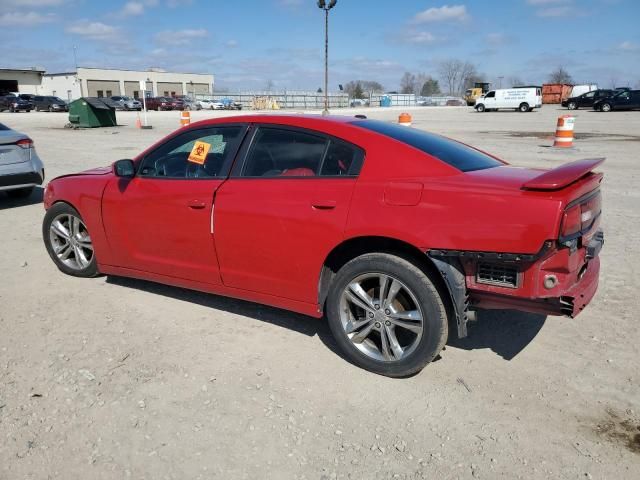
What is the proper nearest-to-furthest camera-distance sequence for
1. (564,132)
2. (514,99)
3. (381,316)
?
1. (381,316)
2. (564,132)
3. (514,99)

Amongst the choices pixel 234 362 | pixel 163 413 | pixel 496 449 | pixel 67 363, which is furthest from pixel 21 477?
pixel 496 449

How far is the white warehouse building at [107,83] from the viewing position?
3659 inches

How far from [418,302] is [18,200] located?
8193 mm

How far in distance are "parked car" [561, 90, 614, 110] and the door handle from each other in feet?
164

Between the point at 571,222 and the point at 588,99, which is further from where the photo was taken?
the point at 588,99

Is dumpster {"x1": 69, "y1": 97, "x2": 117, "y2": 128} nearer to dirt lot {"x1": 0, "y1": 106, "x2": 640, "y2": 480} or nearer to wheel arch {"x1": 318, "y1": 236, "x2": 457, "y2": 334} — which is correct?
dirt lot {"x1": 0, "y1": 106, "x2": 640, "y2": 480}

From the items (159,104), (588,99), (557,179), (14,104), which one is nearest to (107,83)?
(159,104)

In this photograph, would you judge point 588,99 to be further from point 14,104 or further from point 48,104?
point 14,104

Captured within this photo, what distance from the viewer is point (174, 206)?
4.06 metres

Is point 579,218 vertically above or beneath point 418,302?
above

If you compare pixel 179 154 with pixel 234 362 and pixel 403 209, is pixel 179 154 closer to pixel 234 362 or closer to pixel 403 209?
pixel 234 362

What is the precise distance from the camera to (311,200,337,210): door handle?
133 inches

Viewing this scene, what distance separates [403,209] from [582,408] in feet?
5.03

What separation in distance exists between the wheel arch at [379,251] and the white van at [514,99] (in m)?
51.1
